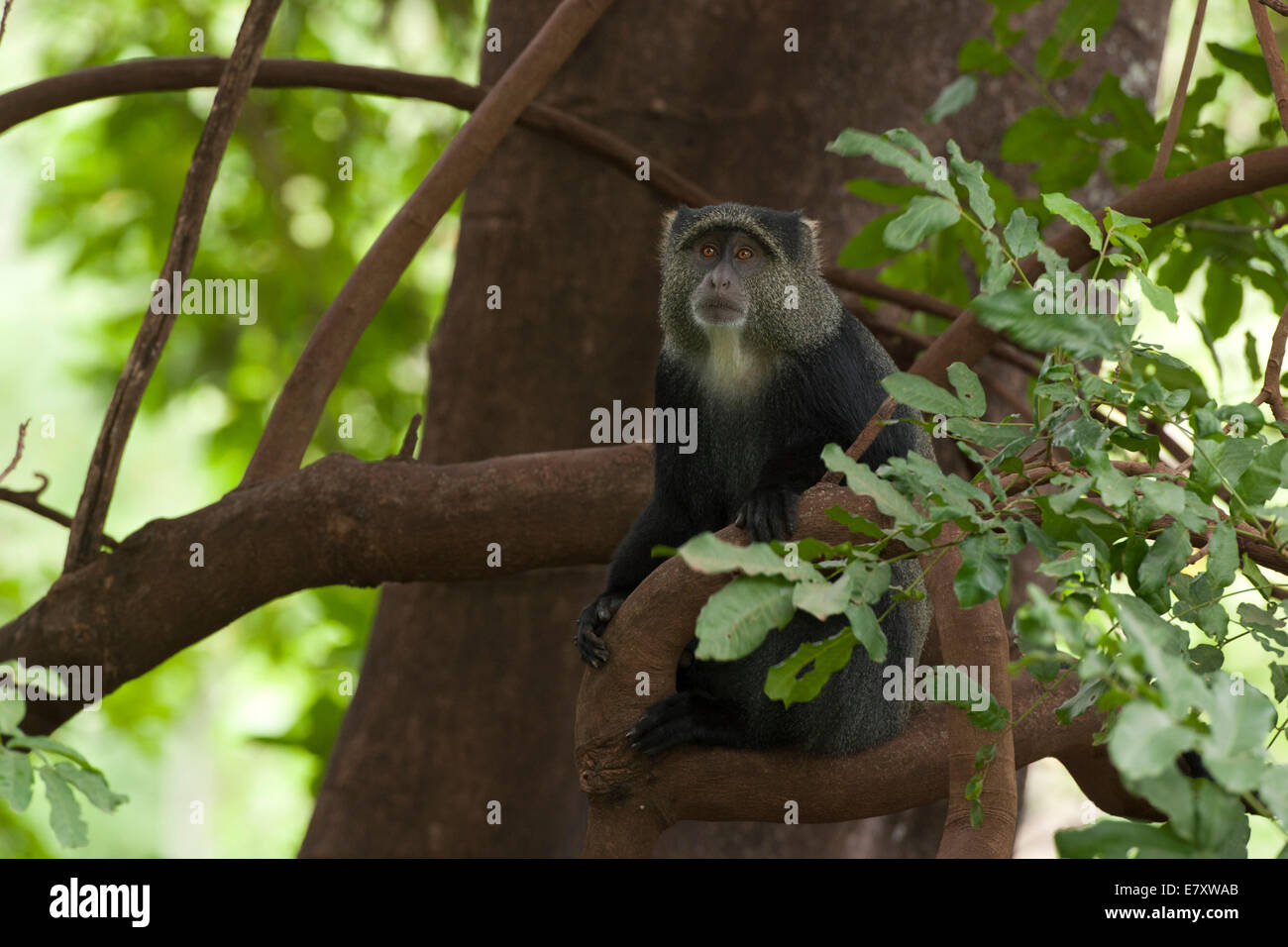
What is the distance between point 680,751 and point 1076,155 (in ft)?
6.72

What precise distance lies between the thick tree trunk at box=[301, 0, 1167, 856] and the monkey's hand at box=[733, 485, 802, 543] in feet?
5.50

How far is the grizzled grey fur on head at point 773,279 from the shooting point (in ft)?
11.7

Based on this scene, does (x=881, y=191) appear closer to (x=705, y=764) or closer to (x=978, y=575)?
(x=705, y=764)

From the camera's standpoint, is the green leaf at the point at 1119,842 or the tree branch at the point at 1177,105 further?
the tree branch at the point at 1177,105

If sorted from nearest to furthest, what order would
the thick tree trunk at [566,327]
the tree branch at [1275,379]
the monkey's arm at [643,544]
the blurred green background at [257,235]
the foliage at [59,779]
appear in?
1. the foliage at [59,779]
2. the tree branch at [1275,379]
3. the monkey's arm at [643,544]
4. the thick tree trunk at [566,327]
5. the blurred green background at [257,235]

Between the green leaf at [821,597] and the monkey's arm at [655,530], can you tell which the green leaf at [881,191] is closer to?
the monkey's arm at [655,530]

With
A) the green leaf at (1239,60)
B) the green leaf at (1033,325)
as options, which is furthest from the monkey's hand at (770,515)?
the green leaf at (1239,60)

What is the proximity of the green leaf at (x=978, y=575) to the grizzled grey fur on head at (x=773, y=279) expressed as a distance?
1.80 m

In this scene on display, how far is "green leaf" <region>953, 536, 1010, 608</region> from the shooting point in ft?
5.89

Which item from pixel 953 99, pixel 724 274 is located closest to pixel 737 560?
pixel 724 274

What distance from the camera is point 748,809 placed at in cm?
297

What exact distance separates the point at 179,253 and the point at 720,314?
4.57ft

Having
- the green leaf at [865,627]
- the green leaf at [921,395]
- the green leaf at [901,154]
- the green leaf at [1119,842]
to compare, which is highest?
the green leaf at [901,154]
